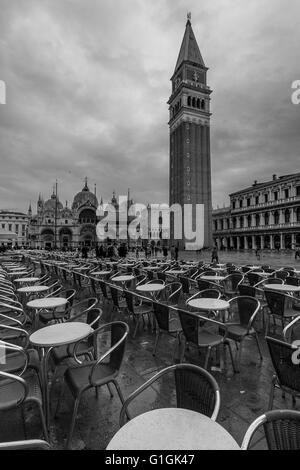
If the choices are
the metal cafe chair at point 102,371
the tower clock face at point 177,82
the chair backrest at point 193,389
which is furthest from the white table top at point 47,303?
the tower clock face at point 177,82

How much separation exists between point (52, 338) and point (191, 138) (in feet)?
151

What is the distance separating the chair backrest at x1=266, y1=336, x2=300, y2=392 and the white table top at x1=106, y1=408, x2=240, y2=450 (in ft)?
3.40

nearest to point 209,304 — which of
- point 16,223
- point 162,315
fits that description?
point 162,315

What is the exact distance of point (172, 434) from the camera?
1.41 metres

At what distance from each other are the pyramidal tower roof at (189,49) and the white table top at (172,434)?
55834 millimetres

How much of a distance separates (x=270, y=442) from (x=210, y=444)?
0.40 metres

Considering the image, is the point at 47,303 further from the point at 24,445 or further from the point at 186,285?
the point at 186,285

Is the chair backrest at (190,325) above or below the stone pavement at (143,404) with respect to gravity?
above

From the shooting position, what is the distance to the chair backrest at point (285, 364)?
2139 mm

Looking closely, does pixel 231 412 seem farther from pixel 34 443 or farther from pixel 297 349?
pixel 34 443

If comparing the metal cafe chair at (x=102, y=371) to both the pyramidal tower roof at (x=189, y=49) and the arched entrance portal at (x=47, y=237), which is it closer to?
the pyramidal tower roof at (x=189, y=49)

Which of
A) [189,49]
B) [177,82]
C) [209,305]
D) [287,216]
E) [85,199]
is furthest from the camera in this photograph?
[85,199]

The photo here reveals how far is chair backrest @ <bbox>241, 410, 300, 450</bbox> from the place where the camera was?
138 centimetres

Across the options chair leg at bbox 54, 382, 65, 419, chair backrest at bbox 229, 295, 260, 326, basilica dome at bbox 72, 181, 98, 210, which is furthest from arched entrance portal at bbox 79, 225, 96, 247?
chair leg at bbox 54, 382, 65, 419
